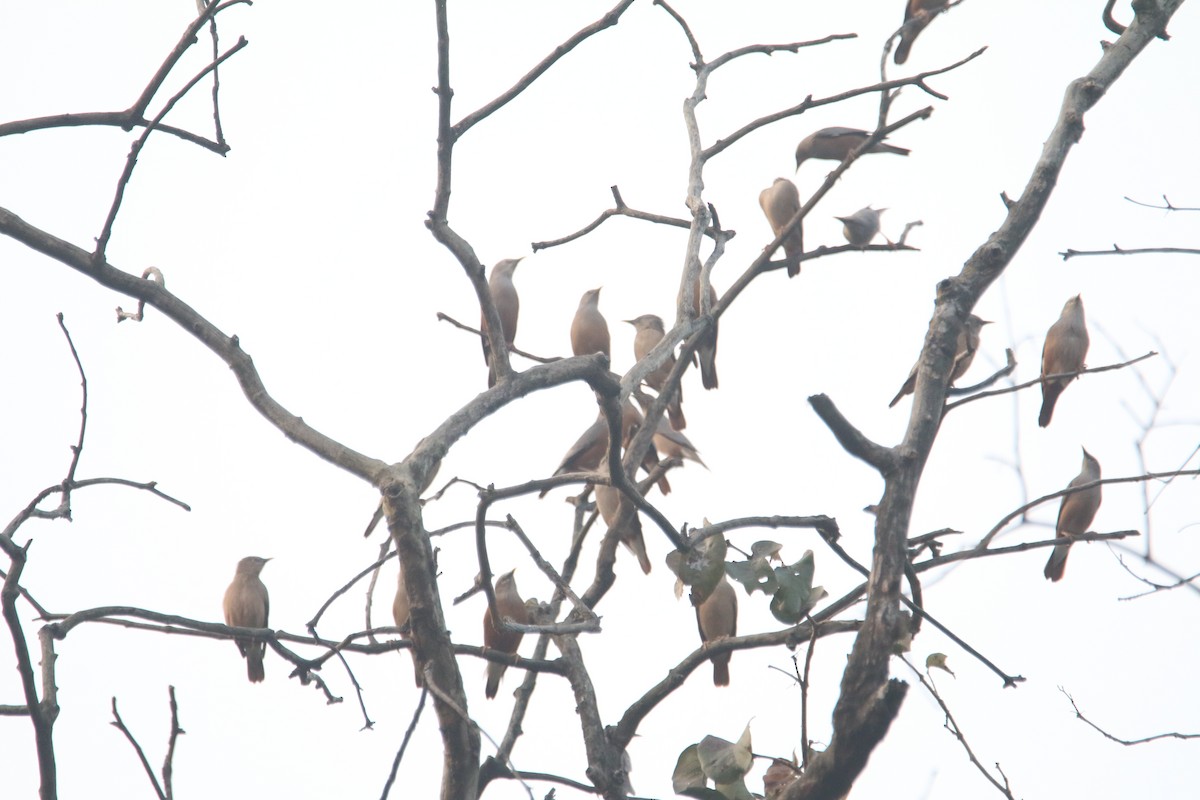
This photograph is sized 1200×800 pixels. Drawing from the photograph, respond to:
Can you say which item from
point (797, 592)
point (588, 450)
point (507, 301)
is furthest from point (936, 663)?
point (507, 301)

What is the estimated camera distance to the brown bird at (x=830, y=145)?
7.86 m

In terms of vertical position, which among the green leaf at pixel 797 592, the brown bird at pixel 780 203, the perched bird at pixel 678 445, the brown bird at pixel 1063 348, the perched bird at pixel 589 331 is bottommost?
the green leaf at pixel 797 592

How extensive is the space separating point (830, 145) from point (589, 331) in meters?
2.08

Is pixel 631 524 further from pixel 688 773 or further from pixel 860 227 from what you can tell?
pixel 860 227

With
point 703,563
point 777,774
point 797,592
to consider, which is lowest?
point 777,774

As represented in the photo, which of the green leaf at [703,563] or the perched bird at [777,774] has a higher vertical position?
the green leaf at [703,563]

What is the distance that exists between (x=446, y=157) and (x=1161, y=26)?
2.32 metres

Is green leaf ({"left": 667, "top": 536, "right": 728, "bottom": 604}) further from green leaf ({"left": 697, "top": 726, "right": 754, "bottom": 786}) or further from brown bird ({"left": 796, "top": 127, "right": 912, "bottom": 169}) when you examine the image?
brown bird ({"left": 796, "top": 127, "right": 912, "bottom": 169})

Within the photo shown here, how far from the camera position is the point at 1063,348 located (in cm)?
675

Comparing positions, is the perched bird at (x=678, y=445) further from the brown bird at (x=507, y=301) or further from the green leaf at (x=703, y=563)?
the brown bird at (x=507, y=301)

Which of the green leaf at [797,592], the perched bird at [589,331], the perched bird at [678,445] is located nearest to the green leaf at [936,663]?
the green leaf at [797,592]

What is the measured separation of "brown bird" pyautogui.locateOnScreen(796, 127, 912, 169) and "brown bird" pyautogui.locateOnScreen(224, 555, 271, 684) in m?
4.72

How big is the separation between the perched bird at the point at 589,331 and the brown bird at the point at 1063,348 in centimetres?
262

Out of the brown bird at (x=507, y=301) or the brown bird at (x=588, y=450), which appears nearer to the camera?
the brown bird at (x=588, y=450)
